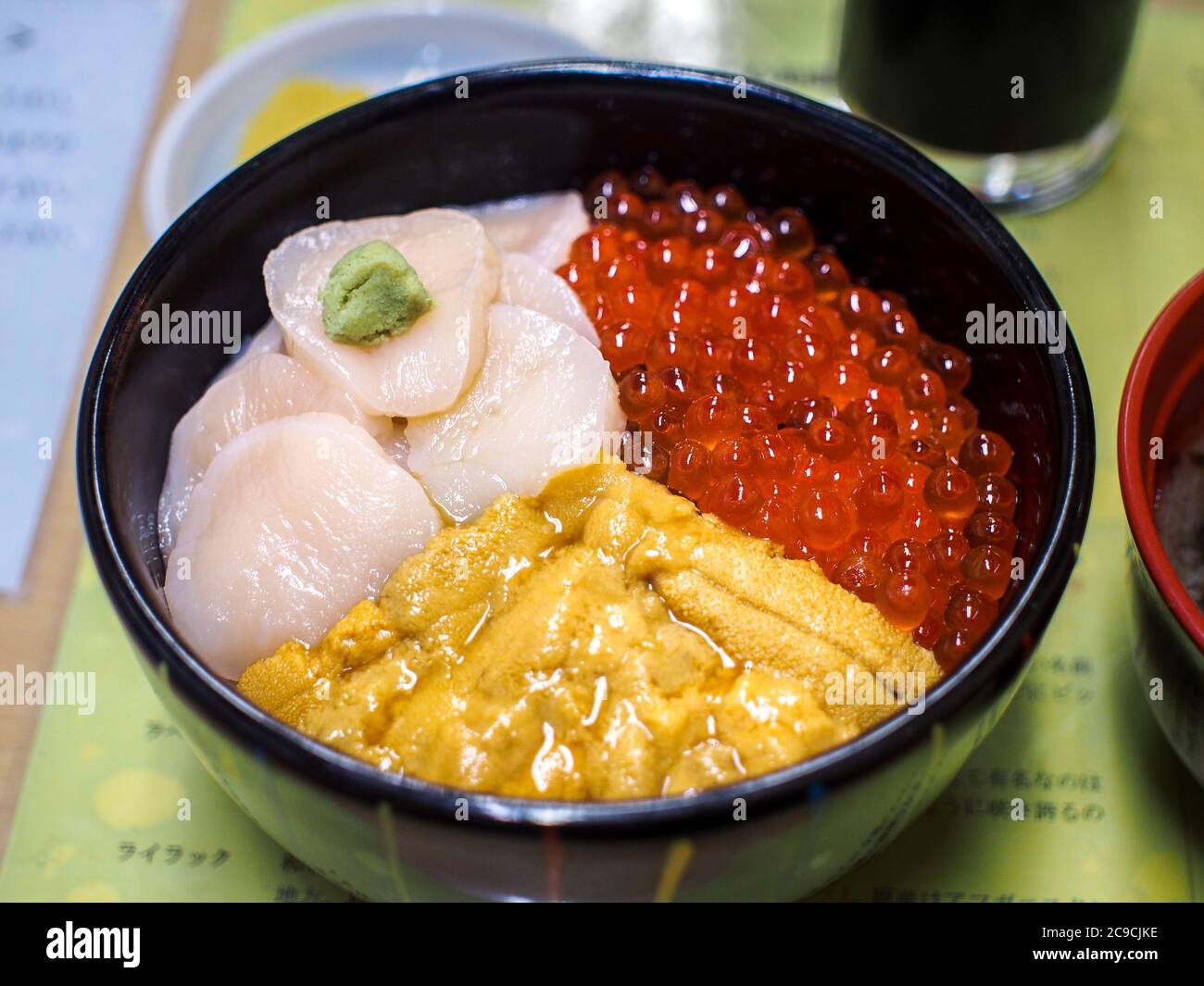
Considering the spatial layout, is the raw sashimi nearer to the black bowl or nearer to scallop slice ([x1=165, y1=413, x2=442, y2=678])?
scallop slice ([x1=165, y1=413, x2=442, y2=678])

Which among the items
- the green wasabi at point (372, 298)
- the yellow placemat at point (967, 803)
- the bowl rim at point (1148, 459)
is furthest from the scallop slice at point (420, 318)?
the bowl rim at point (1148, 459)

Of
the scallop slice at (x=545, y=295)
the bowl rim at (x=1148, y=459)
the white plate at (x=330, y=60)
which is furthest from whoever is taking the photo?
the white plate at (x=330, y=60)

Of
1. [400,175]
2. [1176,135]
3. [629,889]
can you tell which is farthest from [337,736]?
[1176,135]

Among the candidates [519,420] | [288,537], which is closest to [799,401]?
[519,420]

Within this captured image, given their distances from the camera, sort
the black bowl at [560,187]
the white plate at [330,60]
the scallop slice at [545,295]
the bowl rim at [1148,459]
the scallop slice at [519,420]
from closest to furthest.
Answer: the black bowl at [560,187] < the bowl rim at [1148,459] < the scallop slice at [519,420] < the scallop slice at [545,295] < the white plate at [330,60]

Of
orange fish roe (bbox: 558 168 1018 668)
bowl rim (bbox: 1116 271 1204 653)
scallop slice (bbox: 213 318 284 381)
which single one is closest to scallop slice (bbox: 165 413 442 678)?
scallop slice (bbox: 213 318 284 381)

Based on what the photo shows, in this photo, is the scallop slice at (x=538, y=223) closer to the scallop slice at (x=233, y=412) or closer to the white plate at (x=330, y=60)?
the scallop slice at (x=233, y=412)

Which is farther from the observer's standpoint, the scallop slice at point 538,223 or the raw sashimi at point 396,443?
the scallop slice at point 538,223
